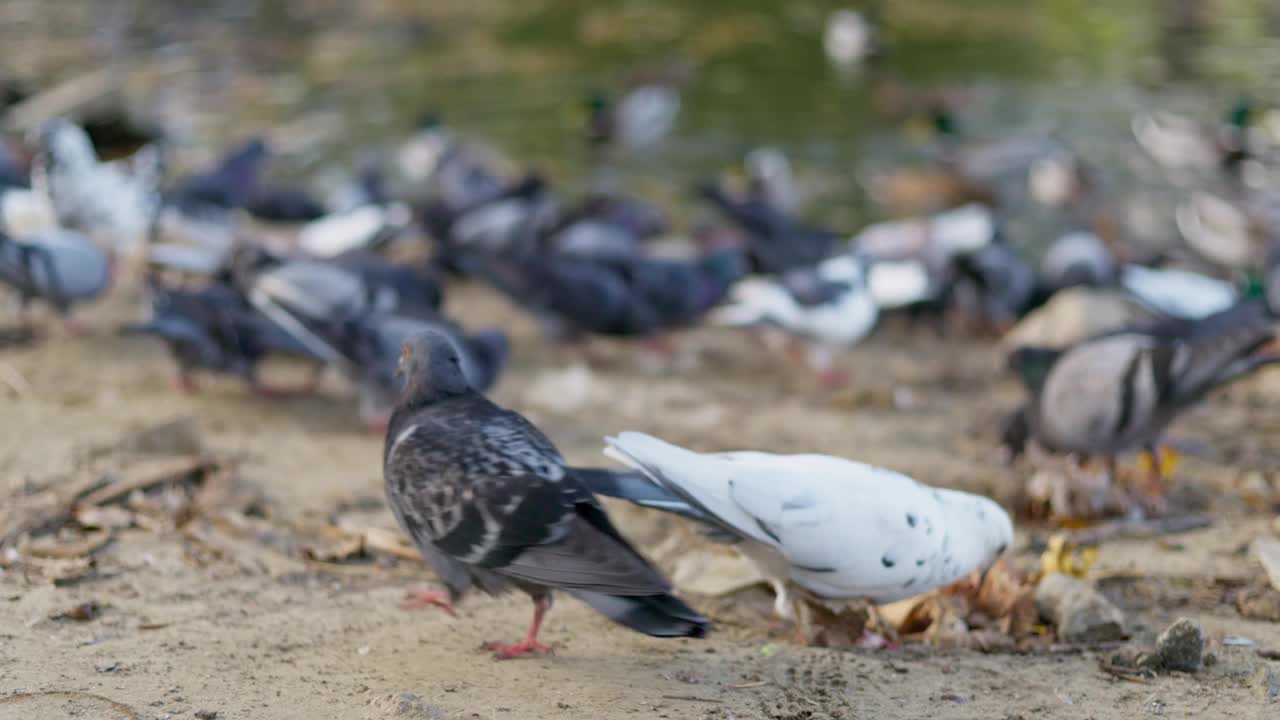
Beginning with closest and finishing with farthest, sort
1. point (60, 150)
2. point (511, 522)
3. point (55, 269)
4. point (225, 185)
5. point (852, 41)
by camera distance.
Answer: point (511, 522)
point (55, 269)
point (60, 150)
point (225, 185)
point (852, 41)

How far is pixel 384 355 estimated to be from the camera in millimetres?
6102

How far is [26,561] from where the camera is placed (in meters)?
4.04

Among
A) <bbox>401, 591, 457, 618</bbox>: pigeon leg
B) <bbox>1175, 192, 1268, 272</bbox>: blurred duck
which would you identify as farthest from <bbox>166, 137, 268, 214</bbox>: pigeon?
<bbox>1175, 192, 1268, 272</bbox>: blurred duck

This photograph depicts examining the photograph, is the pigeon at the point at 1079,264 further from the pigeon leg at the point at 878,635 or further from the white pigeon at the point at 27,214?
the white pigeon at the point at 27,214

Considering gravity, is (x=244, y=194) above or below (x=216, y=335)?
above

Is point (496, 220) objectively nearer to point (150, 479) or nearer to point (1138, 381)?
point (150, 479)

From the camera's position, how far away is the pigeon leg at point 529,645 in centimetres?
359

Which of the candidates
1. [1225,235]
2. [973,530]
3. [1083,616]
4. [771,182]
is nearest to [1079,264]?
[1225,235]

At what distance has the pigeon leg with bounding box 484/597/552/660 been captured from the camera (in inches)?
141

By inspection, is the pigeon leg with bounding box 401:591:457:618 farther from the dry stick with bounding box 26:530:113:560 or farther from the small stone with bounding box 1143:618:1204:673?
the small stone with bounding box 1143:618:1204:673

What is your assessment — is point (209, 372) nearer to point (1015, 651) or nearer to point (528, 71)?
point (1015, 651)

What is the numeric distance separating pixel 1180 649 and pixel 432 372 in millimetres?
2108

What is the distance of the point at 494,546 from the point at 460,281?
6013 mm

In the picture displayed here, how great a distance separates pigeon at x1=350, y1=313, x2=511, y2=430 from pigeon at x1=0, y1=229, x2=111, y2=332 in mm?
1742
